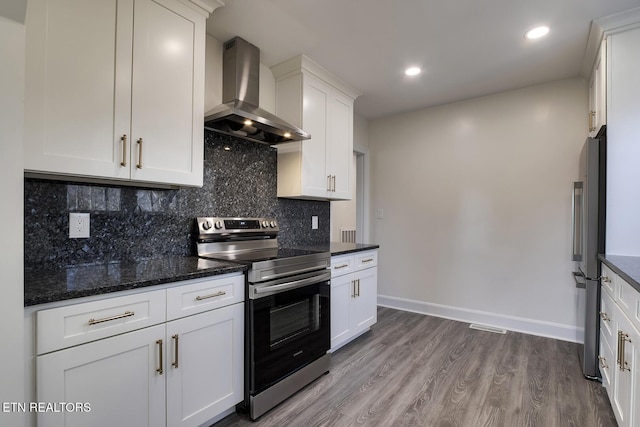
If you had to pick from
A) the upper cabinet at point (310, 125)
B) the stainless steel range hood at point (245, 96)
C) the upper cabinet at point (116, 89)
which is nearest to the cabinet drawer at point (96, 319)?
the upper cabinet at point (116, 89)

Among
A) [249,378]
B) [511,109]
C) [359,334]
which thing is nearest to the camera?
[249,378]

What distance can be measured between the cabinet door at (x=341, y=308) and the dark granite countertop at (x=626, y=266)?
1.74 m

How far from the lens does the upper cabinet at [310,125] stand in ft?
8.85

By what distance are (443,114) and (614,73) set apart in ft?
5.54

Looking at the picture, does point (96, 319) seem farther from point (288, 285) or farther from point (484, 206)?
point (484, 206)

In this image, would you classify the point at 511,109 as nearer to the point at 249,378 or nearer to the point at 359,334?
the point at 359,334

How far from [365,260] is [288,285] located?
3.95 feet

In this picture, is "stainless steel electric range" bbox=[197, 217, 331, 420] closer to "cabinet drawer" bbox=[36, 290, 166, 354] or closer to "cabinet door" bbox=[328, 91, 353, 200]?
"cabinet drawer" bbox=[36, 290, 166, 354]

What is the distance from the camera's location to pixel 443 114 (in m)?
3.74

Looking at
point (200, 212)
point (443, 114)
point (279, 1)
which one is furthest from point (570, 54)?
point (200, 212)

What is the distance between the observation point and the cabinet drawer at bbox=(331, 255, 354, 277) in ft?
8.52

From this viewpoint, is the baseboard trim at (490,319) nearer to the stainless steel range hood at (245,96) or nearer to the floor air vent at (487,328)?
the floor air vent at (487,328)

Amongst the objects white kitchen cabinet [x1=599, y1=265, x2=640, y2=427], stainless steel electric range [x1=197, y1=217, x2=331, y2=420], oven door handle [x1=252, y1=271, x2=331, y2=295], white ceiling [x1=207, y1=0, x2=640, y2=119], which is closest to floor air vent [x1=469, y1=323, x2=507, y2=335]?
white kitchen cabinet [x1=599, y1=265, x2=640, y2=427]

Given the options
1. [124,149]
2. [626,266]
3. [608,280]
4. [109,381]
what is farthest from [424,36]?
[109,381]
